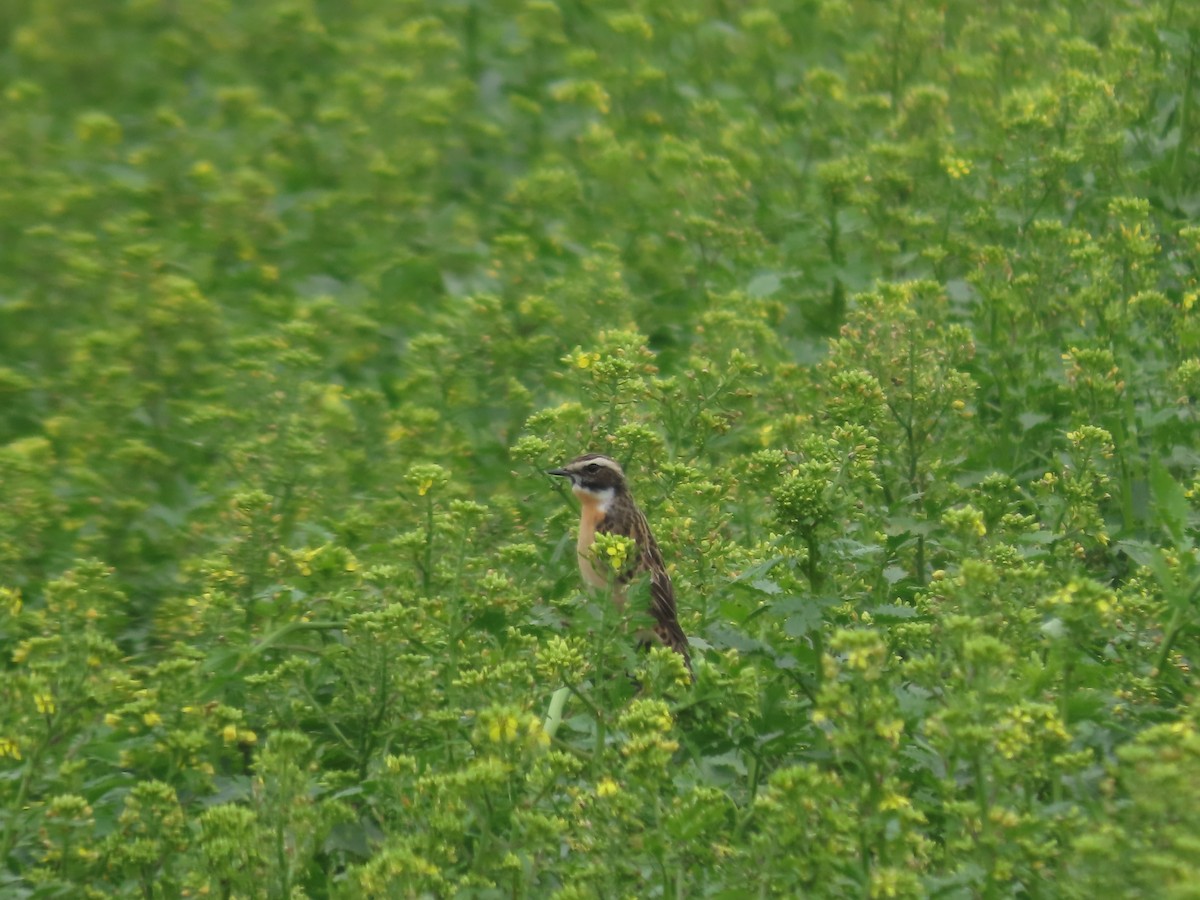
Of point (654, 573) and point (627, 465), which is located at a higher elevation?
point (627, 465)

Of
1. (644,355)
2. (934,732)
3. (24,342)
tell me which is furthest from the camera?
(24,342)

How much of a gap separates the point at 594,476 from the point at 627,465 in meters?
0.35

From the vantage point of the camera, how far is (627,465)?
25.6 feet

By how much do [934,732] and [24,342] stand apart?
24.9 ft

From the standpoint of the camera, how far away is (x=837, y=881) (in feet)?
18.0

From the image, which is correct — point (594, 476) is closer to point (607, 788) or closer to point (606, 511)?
point (606, 511)

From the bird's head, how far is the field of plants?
6cm

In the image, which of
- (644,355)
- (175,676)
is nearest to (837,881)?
(175,676)

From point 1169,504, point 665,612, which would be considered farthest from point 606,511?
point 1169,504

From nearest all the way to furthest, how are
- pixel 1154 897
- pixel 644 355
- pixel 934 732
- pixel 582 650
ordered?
pixel 1154 897 → pixel 934 732 → pixel 582 650 → pixel 644 355

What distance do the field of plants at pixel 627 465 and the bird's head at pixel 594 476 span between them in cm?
6

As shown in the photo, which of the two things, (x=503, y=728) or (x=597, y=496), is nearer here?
(x=503, y=728)

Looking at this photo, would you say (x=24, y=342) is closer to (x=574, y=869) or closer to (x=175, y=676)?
(x=175, y=676)

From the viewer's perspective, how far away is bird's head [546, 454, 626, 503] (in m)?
8.00
